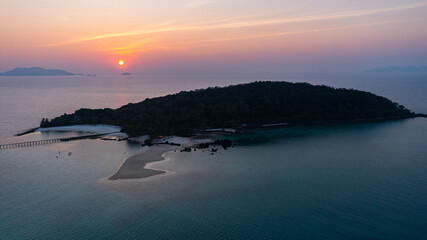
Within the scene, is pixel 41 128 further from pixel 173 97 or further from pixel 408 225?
pixel 408 225

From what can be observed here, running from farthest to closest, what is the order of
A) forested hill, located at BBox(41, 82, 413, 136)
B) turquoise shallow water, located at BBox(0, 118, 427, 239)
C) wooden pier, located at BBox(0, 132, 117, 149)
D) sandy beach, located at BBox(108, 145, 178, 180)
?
forested hill, located at BBox(41, 82, 413, 136)
wooden pier, located at BBox(0, 132, 117, 149)
sandy beach, located at BBox(108, 145, 178, 180)
turquoise shallow water, located at BBox(0, 118, 427, 239)

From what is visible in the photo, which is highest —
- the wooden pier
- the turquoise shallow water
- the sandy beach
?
the wooden pier

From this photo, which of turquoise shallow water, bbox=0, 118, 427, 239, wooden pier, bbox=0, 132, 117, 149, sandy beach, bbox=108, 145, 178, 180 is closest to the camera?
turquoise shallow water, bbox=0, 118, 427, 239

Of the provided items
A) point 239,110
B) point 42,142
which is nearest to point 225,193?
point 42,142

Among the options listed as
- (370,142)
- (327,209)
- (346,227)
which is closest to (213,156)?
(327,209)

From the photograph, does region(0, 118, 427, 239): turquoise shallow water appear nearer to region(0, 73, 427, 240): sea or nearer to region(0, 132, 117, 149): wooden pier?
region(0, 73, 427, 240): sea

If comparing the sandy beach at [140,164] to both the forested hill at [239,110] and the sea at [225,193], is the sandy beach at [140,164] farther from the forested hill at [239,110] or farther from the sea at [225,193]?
the forested hill at [239,110]

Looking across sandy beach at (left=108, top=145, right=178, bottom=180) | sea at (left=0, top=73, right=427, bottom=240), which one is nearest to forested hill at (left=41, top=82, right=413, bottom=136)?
sandy beach at (left=108, top=145, right=178, bottom=180)
